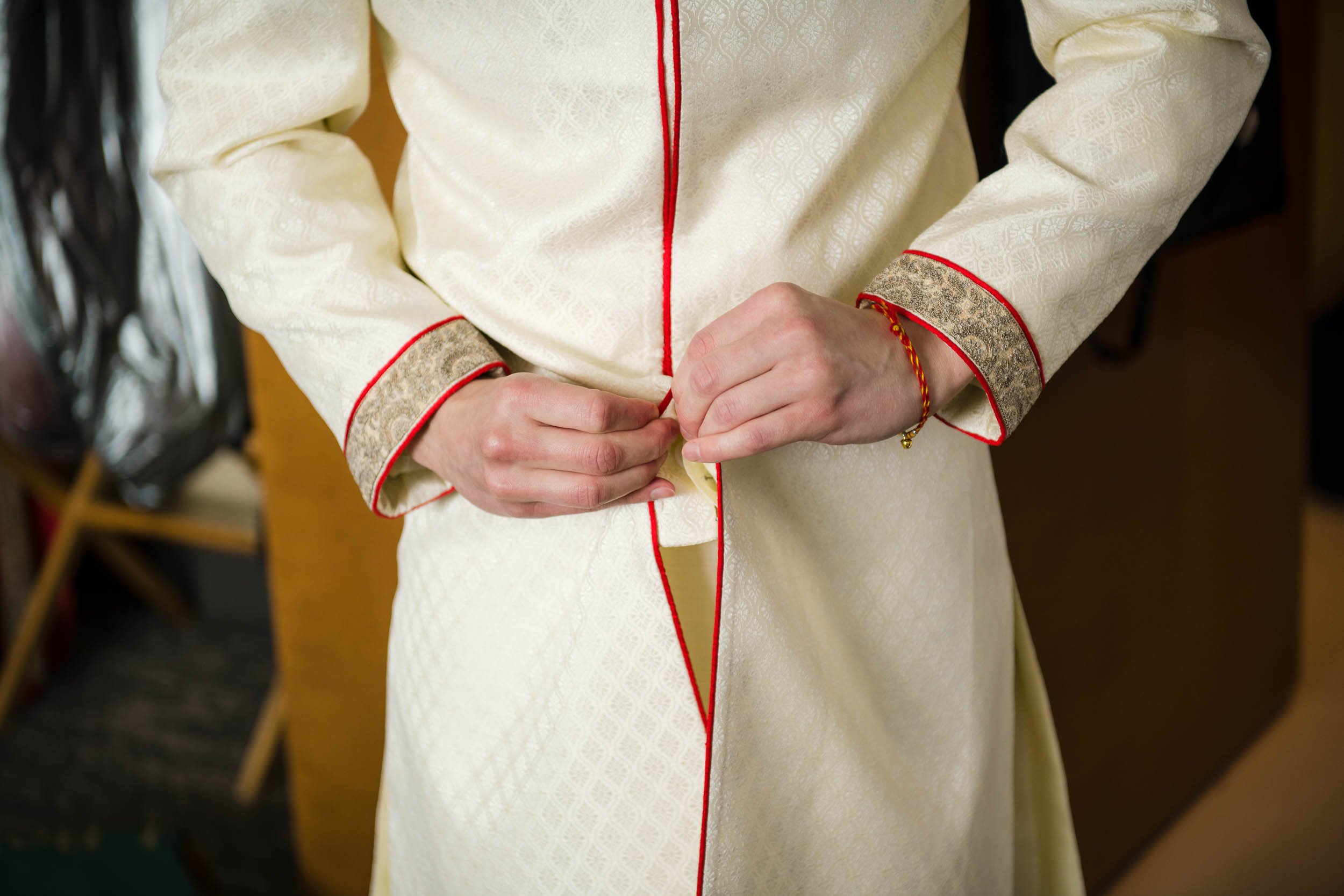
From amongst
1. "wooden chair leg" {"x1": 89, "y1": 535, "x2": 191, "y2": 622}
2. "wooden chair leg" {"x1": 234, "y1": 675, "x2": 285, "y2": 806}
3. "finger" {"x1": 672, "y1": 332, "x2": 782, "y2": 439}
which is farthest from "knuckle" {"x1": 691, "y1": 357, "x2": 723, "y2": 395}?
"wooden chair leg" {"x1": 89, "y1": 535, "x2": 191, "y2": 622}

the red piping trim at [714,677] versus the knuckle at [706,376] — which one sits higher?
the knuckle at [706,376]

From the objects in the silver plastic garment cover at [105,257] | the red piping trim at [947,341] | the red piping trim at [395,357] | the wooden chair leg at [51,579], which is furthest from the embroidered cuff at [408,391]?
the wooden chair leg at [51,579]

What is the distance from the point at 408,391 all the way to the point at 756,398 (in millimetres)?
251

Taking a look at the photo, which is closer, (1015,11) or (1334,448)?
(1015,11)

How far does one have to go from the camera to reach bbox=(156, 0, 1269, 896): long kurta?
671 millimetres

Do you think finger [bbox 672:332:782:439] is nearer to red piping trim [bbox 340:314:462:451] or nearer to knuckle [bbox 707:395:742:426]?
knuckle [bbox 707:395:742:426]

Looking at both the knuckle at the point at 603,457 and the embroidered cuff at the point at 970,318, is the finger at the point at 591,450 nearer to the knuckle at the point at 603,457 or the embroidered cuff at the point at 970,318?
the knuckle at the point at 603,457

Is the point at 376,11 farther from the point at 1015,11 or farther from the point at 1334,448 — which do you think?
the point at 1334,448

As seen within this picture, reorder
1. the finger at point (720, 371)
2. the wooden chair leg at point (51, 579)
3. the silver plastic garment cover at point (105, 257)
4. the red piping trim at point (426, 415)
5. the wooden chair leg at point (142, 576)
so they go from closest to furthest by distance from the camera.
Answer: the finger at point (720, 371)
the red piping trim at point (426, 415)
the silver plastic garment cover at point (105, 257)
the wooden chair leg at point (51, 579)
the wooden chair leg at point (142, 576)

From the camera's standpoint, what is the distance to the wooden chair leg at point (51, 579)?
2258 millimetres

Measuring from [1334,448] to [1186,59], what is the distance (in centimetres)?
283

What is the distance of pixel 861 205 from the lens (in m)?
0.72

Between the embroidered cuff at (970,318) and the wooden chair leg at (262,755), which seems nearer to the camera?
the embroidered cuff at (970,318)

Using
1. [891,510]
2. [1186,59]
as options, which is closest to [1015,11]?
[1186,59]
